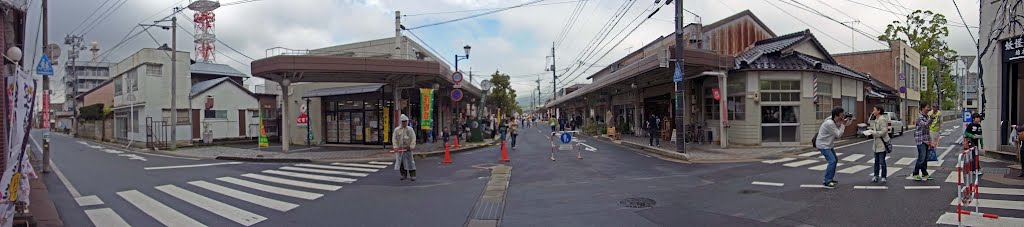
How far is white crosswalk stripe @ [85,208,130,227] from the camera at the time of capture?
668 cm

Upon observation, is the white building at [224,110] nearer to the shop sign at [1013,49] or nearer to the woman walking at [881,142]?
the woman walking at [881,142]

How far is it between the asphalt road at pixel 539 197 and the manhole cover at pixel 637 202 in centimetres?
13

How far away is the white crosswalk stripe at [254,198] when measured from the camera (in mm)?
7591

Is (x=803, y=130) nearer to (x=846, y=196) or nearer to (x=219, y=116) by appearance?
(x=846, y=196)

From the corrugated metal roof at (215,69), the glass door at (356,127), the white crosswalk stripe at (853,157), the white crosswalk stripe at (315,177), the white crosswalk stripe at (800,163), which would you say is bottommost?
the white crosswalk stripe at (315,177)

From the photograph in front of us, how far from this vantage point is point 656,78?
73.6 feet

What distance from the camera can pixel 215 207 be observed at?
302 inches

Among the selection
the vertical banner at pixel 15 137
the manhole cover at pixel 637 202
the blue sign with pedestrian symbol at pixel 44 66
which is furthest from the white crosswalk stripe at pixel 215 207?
the manhole cover at pixel 637 202

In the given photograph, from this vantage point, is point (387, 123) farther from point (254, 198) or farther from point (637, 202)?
point (637, 202)

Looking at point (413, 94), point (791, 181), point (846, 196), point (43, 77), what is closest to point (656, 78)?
point (413, 94)

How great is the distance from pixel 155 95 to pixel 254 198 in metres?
24.1

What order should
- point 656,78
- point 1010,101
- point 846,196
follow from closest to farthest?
point 846,196
point 1010,101
point 656,78

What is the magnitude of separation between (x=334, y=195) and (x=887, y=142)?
33.2 feet

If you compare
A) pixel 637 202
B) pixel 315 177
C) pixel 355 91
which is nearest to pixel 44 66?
pixel 315 177
